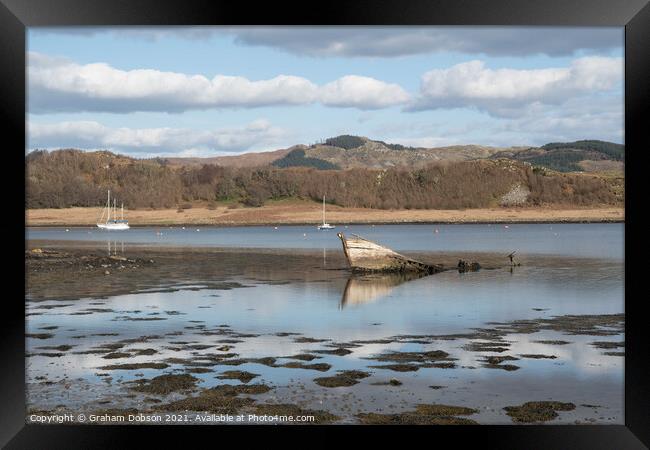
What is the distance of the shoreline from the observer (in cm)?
12800

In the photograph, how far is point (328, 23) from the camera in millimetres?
7984

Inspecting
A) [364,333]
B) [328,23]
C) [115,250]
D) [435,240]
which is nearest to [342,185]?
[435,240]

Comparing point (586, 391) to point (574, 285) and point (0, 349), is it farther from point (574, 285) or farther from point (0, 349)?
point (574, 285)

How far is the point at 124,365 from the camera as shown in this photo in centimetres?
1258

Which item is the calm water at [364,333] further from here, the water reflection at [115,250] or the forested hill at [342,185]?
the forested hill at [342,185]

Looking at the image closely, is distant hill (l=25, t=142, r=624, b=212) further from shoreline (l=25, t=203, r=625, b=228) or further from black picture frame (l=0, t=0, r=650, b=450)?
black picture frame (l=0, t=0, r=650, b=450)

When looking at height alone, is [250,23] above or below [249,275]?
above

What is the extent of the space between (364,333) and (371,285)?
10691 mm

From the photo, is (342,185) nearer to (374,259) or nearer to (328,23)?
(374,259)

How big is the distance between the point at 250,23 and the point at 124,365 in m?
7.01

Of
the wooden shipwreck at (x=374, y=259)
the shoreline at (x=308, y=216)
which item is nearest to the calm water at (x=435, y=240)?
the shoreline at (x=308, y=216)

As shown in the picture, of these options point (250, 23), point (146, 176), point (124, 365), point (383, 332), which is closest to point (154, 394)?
point (124, 365)

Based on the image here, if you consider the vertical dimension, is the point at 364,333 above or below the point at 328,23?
below

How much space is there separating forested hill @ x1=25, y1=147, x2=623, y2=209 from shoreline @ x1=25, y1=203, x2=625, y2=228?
352 cm
